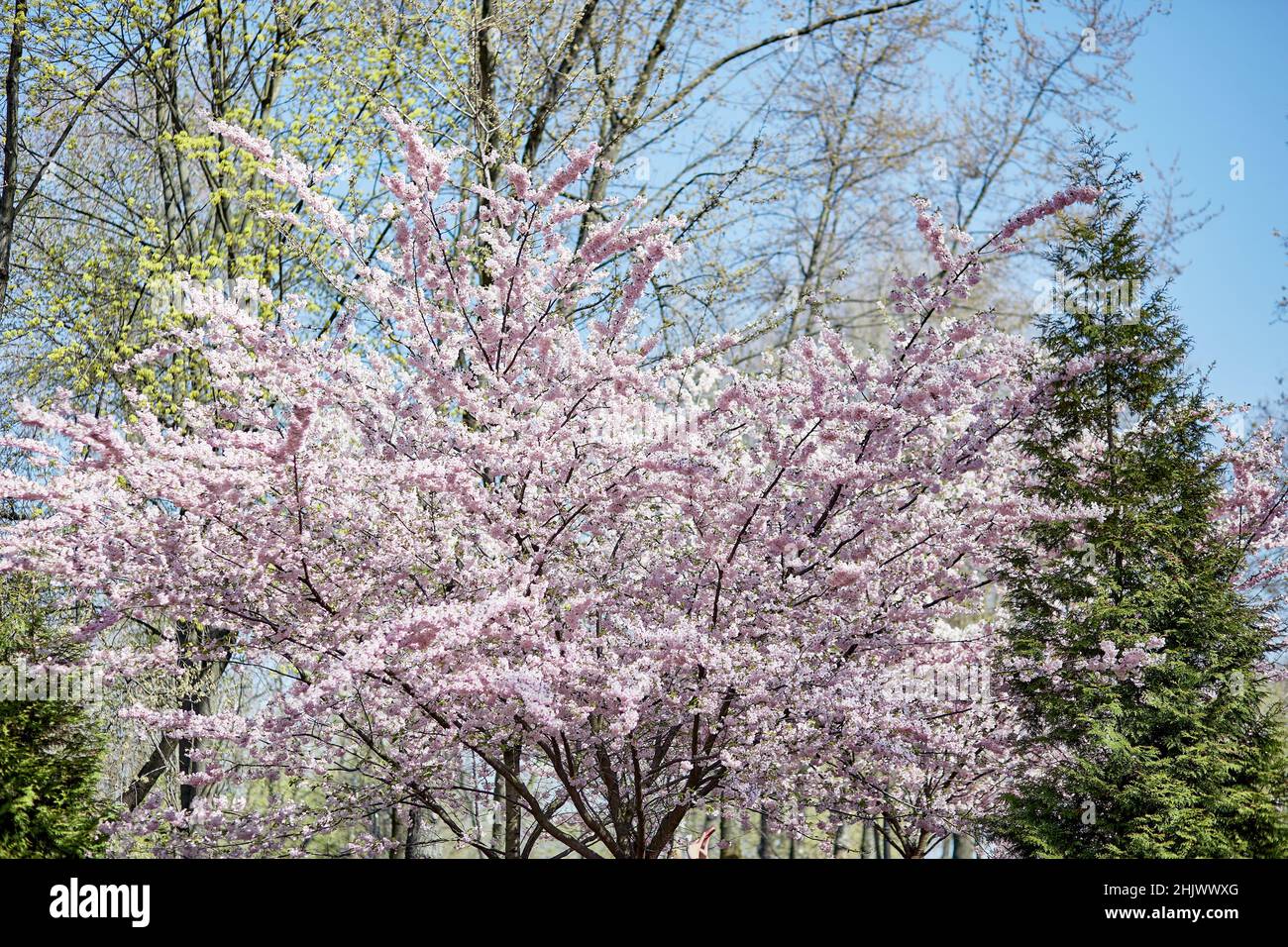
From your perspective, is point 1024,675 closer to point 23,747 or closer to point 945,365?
point 945,365

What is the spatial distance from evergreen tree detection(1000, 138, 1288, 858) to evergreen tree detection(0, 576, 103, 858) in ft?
16.5

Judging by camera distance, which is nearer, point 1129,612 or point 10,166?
point 1129,612

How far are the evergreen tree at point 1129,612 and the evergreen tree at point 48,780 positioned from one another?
5.03 m

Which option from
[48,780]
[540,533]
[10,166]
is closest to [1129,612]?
[540,533]

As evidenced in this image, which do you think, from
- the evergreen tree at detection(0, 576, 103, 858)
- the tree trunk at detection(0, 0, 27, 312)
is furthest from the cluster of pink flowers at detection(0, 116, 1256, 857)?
the tree trunk at detection(0, 0, 27, 312)

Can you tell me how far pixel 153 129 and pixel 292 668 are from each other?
25.6 ft

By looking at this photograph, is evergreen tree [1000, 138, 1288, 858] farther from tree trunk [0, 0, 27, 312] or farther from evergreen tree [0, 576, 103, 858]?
tree trunk [0, 0, 27, 312]

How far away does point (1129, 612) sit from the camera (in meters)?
6.13

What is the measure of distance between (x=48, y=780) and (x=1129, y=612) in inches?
229

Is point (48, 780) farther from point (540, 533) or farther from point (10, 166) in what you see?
point (10, 166)

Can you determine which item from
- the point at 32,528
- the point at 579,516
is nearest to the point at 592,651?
the point at 579,516

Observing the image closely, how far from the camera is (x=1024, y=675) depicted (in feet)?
20.8

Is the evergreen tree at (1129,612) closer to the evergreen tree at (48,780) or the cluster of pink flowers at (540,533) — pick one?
the cluster of pink flowers at (540,533)

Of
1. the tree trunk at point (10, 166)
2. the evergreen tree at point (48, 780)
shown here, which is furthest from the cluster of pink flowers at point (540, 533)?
the tree trunk at point (10, 166)
